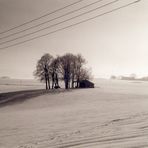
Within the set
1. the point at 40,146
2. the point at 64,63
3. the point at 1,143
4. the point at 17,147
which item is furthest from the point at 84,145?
the point at 64,63

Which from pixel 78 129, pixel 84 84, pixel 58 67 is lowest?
pixel 78 129

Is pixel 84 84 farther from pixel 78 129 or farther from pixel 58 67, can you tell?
pixel 78 129

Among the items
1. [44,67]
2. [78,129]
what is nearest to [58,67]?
[44,67]

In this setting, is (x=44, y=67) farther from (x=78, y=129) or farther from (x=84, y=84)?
(x=78, y=129)

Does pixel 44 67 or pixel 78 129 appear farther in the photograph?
pixel 44 67

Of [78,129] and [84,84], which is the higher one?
[84,84]

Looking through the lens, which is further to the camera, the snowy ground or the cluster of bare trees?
the cluster of bare trees

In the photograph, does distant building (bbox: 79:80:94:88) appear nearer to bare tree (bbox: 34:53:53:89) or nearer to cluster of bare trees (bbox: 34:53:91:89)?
cluster of bare trees (bbox: 34:53:91:89)

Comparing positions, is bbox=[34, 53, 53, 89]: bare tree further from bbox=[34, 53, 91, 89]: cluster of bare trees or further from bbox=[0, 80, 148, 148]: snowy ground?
bbox=[0, 80, 148, 148]: snowy ground

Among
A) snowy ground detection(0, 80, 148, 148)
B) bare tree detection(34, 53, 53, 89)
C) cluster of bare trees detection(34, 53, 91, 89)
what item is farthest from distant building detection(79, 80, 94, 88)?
snowy ground detection(0, 80, 148, 148)

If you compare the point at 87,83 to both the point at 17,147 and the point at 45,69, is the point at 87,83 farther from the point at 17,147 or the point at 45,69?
the point at 17,147

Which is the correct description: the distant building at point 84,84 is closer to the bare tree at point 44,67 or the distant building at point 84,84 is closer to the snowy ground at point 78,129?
the bare tree at point 44,67

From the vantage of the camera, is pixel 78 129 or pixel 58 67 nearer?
pixel 78 129

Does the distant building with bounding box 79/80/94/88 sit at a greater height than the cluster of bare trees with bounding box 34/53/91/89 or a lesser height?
lesser
